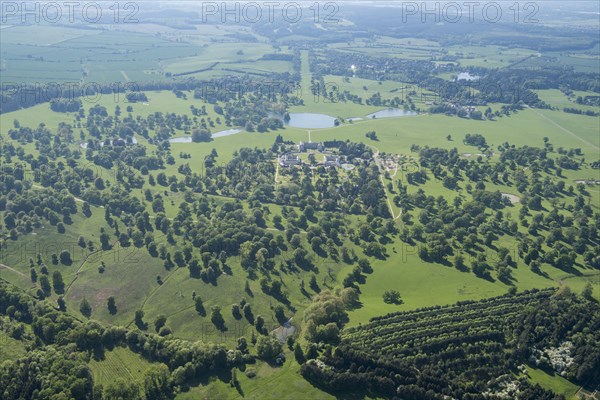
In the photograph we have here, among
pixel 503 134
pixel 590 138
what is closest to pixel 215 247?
pixel 503 134

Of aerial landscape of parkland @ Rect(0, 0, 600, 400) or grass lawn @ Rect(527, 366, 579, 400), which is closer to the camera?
grass lawn @ Rect(527, 366, 579, 400)

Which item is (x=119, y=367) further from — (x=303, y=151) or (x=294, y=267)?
(x=303, y=151)

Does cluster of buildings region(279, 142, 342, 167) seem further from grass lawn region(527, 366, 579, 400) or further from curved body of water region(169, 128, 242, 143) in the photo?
grass lawn region(527, 366, 579, 400)

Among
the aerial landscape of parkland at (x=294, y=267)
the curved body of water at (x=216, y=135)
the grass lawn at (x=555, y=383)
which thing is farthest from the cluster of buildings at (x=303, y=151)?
the grass lawn at (x=555, y=383)

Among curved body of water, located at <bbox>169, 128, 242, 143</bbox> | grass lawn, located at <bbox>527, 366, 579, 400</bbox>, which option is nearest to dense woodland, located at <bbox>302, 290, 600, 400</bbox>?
grass lawn, located at <bbox>527, 366, 579, 400</bbox>

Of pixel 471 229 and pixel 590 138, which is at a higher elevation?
pixel 590 138

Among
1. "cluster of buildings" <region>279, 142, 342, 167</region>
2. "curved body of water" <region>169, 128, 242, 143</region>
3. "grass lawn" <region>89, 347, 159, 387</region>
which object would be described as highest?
"curved body of water" <region>169, 128, 242, 143</region>

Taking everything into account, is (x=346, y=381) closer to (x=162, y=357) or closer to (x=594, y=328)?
(x=162, y=357)

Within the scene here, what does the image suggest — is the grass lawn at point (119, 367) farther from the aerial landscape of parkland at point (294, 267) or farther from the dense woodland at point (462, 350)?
the dense woodland at point (462, 350)
